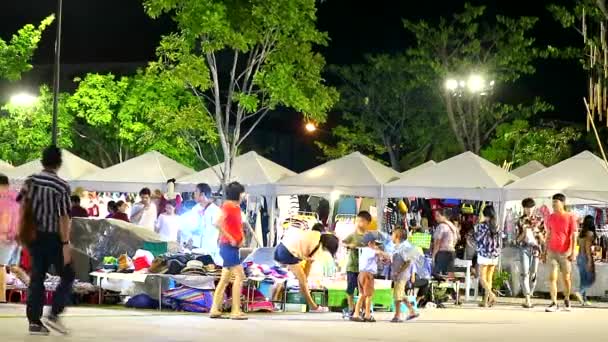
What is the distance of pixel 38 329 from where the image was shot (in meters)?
11.5

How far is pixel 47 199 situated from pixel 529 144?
33.5m

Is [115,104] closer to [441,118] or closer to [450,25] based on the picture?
[450,25]

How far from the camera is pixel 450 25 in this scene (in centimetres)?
3891

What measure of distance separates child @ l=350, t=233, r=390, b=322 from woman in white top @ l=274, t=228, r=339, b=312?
113cm

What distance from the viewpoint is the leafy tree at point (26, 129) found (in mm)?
36250

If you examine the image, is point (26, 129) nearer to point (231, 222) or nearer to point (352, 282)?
point (352, 282)

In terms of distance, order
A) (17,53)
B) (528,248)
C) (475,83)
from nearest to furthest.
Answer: (528,248), (17,53), (475,83)

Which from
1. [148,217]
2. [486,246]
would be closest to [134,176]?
[148,217]

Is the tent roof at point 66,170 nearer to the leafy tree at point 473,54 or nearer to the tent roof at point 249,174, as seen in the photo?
the tent roof at point 249,174

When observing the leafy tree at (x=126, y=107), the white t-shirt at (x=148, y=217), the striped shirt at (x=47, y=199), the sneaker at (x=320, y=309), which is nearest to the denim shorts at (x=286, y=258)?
the sneaker at (x=320, y=309)

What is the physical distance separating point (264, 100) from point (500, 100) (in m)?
20.9

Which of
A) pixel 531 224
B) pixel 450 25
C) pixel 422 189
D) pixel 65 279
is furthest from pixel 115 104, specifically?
pixel 65 279

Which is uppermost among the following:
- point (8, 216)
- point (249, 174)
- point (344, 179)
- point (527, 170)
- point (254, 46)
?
point (254, 46)

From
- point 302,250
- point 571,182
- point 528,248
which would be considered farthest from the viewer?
point 571,182
